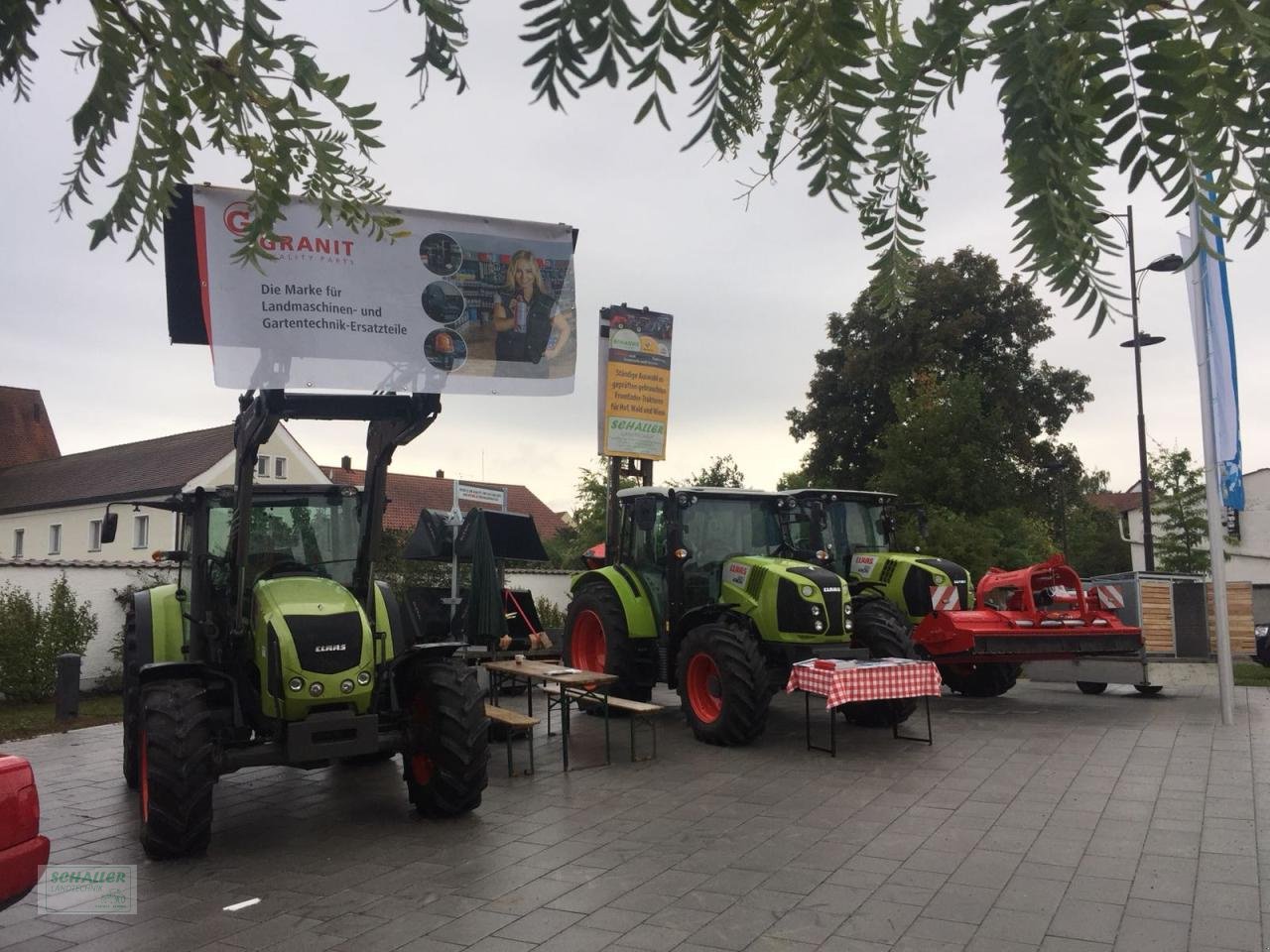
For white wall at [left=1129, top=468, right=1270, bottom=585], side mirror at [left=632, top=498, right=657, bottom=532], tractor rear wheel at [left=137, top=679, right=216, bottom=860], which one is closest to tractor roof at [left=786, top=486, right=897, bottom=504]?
side mirror at [left=632, top=498, right=657, bottom=532]

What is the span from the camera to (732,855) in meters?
5.29

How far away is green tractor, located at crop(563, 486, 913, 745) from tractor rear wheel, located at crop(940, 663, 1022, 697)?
226cm

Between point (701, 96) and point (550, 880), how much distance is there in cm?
465

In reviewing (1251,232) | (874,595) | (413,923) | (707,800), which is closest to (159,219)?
(1251,232)

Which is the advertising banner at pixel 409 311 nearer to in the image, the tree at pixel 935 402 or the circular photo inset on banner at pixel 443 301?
the circular photo inset on banner at pixel 443 301

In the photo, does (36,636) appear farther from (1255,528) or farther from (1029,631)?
(1255,528)

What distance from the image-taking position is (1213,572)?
9305 millimetres

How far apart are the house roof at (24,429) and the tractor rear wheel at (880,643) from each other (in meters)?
40.2

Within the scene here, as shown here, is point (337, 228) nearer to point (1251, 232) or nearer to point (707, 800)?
point (1251, 232)

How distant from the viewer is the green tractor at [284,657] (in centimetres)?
540

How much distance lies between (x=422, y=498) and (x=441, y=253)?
38893 millimetres

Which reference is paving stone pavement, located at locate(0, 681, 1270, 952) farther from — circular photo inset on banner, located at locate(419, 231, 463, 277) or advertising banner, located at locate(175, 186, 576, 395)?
circular photo inset on banner, located at locate(419, 231, 463, 277)

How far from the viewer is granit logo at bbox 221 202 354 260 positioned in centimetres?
203
